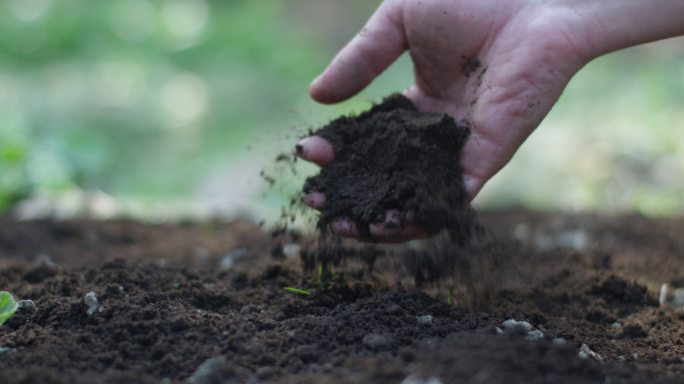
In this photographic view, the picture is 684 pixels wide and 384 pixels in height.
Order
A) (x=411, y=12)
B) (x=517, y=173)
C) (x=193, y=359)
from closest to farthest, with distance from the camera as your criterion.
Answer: (x=193, y=359) → (x=411, y=12) → (x=517, y=173)

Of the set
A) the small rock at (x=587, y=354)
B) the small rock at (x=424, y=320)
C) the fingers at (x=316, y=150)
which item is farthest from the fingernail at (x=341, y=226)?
the small rock at (x=587, y=354)

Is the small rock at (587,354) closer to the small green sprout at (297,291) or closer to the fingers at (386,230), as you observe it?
the fingers at (386,230)

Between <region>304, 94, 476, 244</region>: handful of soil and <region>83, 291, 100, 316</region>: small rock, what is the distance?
0.80m

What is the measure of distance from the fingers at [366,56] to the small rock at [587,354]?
142 cm

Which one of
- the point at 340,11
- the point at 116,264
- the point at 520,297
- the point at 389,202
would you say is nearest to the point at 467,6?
the point at 389,202

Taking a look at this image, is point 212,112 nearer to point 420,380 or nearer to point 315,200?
point 315,200

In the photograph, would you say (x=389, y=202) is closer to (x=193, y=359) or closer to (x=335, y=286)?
(x=335, y=286)

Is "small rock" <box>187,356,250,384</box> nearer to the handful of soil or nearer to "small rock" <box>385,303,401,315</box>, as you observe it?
"small rock" <box>385,303,401,315</box>

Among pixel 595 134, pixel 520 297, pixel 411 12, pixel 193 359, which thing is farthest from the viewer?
pixel 595 134

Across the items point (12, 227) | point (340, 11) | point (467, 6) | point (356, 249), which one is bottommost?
point (356, 249)

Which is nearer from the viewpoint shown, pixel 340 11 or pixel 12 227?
pixel 12 227

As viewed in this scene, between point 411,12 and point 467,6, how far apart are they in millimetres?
223

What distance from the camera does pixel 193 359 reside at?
77.2 inches

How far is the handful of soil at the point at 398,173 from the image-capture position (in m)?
2.43
